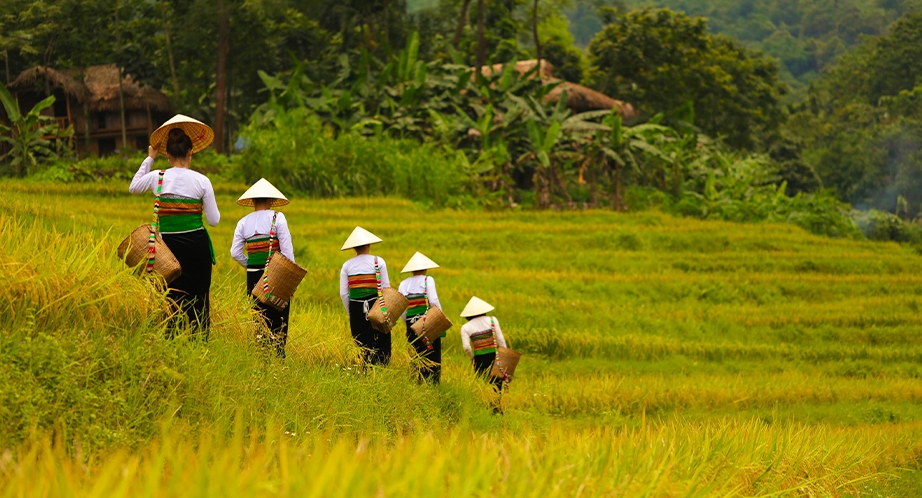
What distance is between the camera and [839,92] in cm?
5706

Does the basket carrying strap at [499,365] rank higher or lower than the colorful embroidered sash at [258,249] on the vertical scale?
lower

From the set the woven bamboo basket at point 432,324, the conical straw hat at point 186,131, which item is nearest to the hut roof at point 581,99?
the woven bamboo basket at point 432,324

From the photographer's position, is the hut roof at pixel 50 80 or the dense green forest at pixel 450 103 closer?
the hut roof at pixel 50 80

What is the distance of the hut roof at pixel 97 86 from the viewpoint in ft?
61.1

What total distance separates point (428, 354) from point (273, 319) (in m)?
1.68

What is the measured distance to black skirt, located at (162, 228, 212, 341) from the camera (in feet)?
20.9

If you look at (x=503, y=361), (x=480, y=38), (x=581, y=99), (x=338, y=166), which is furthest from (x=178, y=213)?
(x=581, y=99)

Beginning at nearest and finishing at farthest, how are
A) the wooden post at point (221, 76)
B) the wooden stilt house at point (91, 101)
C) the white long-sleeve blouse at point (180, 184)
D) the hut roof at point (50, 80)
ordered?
the white long-sleeve blouse at point (180, 184), the hut roof at point (50, 80), the wooden stilt house at point (91, 101), the wooden post at point (221, 76)

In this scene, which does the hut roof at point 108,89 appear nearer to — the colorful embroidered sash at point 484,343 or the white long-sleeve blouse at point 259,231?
the colorful embroidered sash at point 484,343

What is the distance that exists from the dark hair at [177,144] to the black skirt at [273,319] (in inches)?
44.6

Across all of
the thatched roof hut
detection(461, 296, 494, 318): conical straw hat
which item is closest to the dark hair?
detection(461, 296, 494, 318): conical straw hat

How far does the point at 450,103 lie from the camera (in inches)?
1017

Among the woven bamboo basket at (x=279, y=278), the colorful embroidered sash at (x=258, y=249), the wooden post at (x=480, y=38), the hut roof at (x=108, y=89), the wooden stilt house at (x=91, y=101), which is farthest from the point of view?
the wooden post at (x=480, y=38)

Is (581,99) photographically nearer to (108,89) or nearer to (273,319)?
(108,89)
